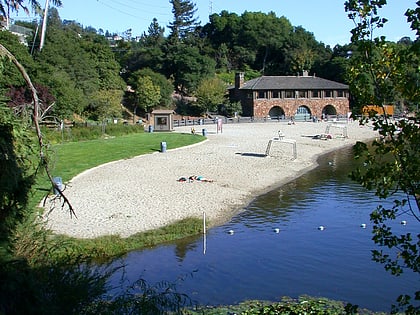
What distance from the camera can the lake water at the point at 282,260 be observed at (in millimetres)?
13062

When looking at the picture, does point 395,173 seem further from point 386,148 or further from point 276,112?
point 276,112

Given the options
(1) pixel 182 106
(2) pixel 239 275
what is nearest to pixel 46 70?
(1) pixel 182 106

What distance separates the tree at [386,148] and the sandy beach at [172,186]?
9.31 meters

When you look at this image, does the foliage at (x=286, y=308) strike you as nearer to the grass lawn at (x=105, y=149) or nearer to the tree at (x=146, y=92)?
the grass lawn at (x=105, y=149)

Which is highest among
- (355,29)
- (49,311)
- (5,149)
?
(355,29)

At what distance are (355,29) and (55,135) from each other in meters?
37.7

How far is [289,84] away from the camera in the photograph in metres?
82.4

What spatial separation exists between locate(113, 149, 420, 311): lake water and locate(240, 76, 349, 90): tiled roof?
195ft

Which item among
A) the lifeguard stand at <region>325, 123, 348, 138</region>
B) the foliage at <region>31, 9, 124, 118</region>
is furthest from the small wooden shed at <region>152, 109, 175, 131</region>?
the lifeguard stand at <region>325, 123, 348, 138</region>

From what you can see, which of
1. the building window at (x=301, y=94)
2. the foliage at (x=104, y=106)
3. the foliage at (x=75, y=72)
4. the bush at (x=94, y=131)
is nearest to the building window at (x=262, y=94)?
the building window at (x=301, y=94)

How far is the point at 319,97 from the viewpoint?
8381cm

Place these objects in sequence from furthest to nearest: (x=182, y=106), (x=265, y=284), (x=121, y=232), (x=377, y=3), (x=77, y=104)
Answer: (x=182, y=106) < (x=77, y=104) < (x=121, y=232) < (x=265, y=284) < (x=377, y=3)

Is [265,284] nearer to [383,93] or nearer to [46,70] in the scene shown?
[383,93]

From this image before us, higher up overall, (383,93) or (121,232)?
(383,93)
